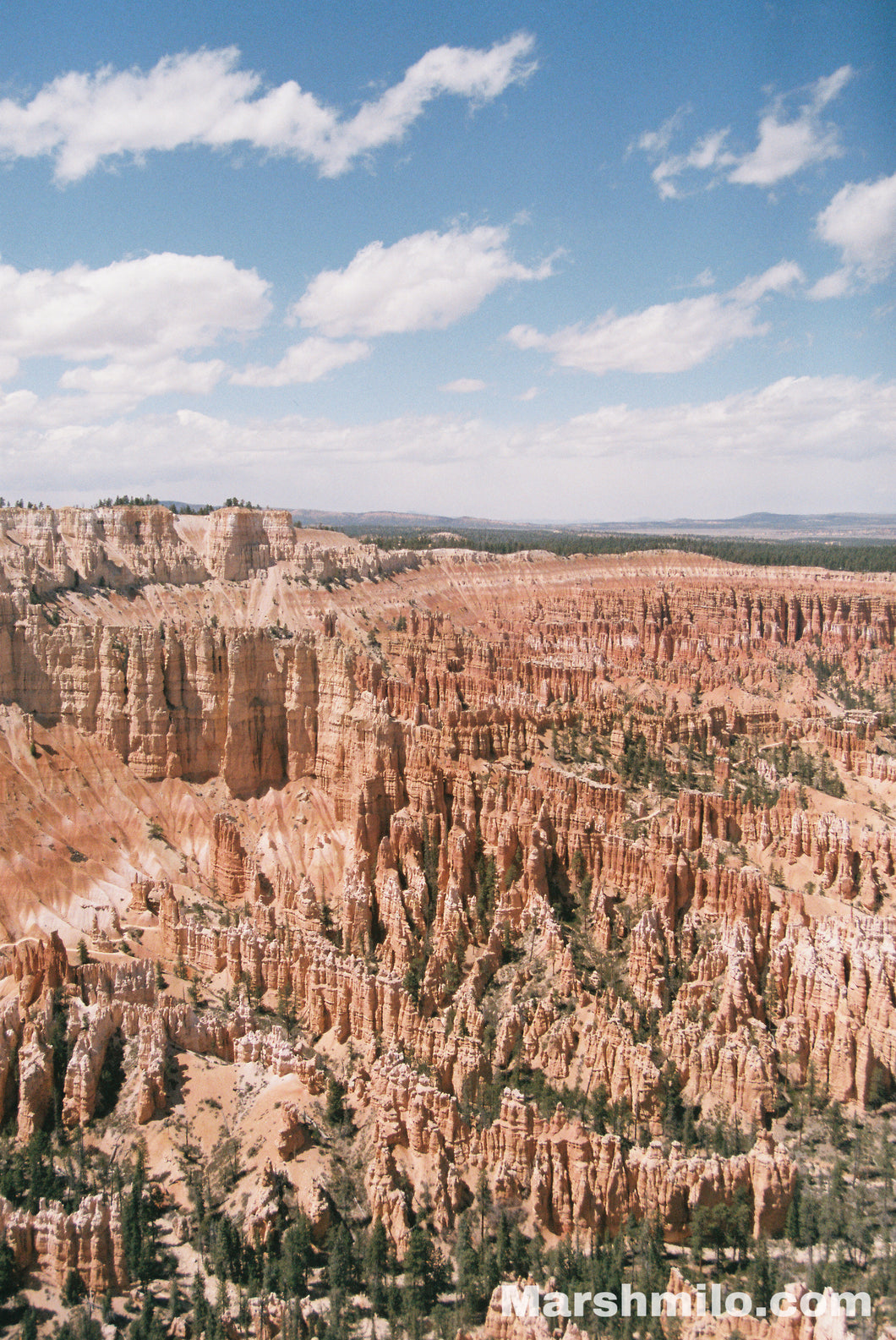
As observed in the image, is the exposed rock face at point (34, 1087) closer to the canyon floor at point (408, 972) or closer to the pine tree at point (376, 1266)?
the canyon floor at point (408, 972)

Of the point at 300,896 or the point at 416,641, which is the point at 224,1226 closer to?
the point at 300,896

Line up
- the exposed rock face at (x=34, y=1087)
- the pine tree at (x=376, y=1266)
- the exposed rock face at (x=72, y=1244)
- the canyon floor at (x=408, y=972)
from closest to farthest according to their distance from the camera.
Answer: the pine tree at (x=376, y=1266)
the exposed rock face at (x=72, y=1244)
the canyon floor at (x=408, y=972)
the exposed rock face at (x=34, y=1087)

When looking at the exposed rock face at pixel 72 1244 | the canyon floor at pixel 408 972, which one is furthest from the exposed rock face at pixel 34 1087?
the exposed rock face at pixel 72 1244

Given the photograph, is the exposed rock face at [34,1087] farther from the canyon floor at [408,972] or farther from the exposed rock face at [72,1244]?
the exposed rock face at [72,1244]

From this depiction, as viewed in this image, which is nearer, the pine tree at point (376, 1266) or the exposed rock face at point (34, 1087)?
the pine tree at point (376, 1266)

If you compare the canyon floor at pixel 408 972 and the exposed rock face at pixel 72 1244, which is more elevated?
the canyon floor at pixel 408 972

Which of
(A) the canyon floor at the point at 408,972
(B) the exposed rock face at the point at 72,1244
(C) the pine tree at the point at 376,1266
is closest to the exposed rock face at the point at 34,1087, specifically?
(A) the canyon floor at the point at 408,972

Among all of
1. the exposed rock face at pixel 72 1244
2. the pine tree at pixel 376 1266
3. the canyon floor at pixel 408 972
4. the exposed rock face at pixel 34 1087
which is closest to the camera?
the pine tree at pixel 376 1266

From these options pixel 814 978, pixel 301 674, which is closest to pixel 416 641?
pixel 301 674
